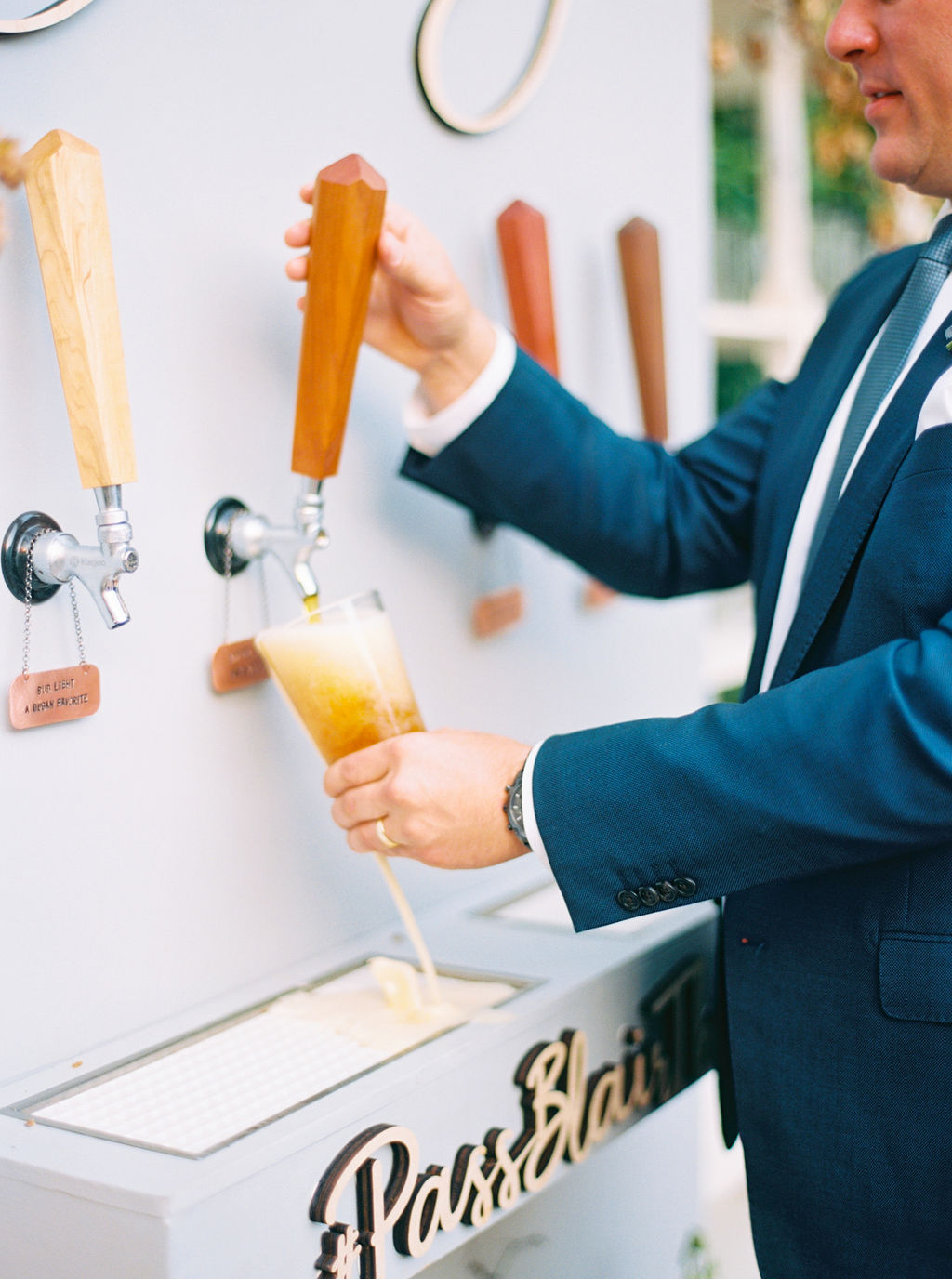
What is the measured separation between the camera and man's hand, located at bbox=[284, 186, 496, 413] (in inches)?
47.6

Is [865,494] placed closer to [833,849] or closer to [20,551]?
[833,849]

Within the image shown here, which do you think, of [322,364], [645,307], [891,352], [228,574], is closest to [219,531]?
[228,574]

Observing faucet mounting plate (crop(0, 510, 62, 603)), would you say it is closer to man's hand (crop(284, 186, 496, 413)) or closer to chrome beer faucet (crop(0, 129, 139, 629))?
chrome beer faucet (crop(0, 129, 139, 629))

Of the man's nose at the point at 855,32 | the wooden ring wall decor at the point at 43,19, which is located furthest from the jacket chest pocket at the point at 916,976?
the wooden ring wall decor at the point at 43,19

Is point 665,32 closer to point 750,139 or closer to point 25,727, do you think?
point 750,139

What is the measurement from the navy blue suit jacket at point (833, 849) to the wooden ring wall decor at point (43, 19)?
69cm

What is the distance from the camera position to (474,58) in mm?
1527

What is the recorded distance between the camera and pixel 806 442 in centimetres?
130

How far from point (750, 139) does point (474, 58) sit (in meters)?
1.55

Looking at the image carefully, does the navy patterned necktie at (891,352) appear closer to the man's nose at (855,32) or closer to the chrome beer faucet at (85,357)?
the man's nose at (855,32)

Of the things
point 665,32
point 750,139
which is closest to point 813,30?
point 750,139

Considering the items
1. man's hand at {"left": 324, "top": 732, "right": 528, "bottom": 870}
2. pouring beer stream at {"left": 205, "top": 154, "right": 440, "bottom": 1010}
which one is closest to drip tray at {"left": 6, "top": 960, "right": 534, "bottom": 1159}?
pouring beer stream at {"left": 205, "top": 154, "right": 440, "bottom": 1010}

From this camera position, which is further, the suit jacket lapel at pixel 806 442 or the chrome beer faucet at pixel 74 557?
the suit jacket lapel at pixel 806 442

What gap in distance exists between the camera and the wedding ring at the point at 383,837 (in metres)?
1.11
